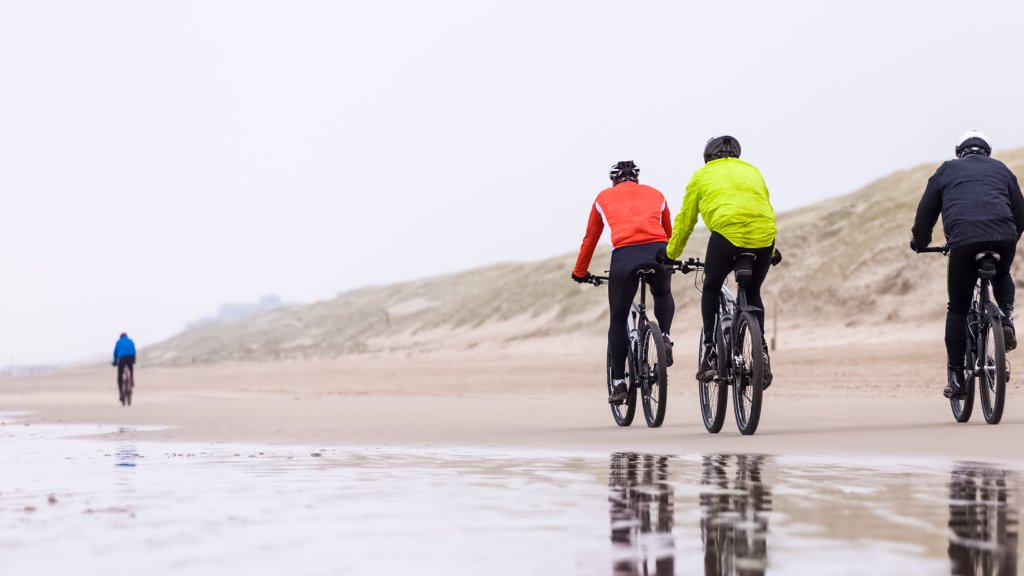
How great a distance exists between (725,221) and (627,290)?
4.86ft

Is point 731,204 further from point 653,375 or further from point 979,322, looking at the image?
point 979,322

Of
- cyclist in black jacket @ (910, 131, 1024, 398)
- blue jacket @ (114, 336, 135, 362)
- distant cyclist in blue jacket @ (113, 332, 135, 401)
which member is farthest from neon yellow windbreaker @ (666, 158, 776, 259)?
blue jacket @ (114, 336, 135, 362)

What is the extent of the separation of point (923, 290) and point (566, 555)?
41.4 m

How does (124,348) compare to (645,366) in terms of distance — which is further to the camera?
(124,348)

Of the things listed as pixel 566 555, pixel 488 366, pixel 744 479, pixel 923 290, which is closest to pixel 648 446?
pixel 744 479

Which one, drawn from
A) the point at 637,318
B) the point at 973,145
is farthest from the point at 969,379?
the point at 637,318

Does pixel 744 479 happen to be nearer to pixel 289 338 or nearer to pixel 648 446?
pixel 648 446

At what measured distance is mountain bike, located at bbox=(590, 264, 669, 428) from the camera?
996 centimetres

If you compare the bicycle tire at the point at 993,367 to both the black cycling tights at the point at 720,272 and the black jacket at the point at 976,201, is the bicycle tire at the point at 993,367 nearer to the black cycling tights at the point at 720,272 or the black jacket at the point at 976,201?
the black jacket at the point at 976,201

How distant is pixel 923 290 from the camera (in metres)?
43.3

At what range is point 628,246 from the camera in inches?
408

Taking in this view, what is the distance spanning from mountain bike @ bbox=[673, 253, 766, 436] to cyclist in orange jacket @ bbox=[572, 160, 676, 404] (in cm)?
90

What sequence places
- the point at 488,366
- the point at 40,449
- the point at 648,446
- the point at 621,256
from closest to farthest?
the point at 648,446 < the point at 40,449 < the point at 621,256 < the point at 488,366

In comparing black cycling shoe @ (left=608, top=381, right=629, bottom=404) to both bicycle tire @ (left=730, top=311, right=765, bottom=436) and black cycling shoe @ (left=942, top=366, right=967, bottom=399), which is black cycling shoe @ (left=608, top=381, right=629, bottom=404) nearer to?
bicycle tire @ (left=730, top=311, right=765, bottom=436)
